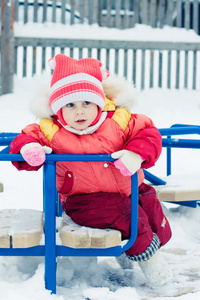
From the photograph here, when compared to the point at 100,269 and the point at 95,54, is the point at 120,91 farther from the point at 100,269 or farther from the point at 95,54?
the point at 95,54

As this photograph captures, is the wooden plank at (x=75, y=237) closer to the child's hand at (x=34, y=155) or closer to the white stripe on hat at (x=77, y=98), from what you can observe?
the child's hand at (x=34, y=155)

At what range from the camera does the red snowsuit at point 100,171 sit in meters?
2.19

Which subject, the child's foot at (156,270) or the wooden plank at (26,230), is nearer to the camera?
the wooden plank at (26,230)

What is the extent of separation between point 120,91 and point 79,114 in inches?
13.4

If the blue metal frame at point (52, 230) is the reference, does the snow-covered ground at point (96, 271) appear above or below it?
below

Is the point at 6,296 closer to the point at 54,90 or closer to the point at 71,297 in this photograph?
the point at 71,297

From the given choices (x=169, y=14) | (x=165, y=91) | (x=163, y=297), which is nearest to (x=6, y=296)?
(x=163, y=297)

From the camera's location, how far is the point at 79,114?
224 cm

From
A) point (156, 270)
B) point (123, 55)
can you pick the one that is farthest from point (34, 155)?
point (123, 55)

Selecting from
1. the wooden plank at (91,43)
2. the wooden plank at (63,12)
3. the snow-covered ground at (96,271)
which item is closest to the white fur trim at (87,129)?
the snow-covered ground at (96,271)

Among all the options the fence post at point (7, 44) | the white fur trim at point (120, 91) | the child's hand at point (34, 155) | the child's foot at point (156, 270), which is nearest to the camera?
the child's hand at point (34, 155)

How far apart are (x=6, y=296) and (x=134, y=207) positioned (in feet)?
2.27

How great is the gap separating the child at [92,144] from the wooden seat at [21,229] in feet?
0.63

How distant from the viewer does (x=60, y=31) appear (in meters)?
7.92
